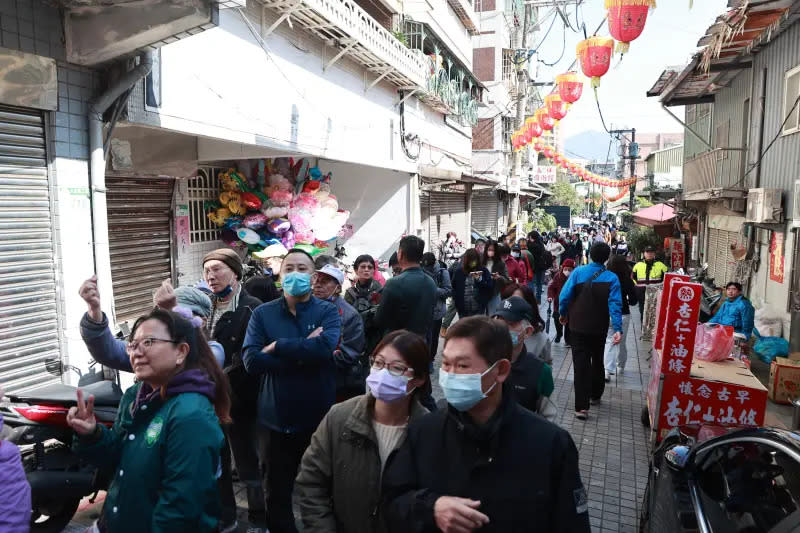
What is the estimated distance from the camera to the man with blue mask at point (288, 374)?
3.49 meters

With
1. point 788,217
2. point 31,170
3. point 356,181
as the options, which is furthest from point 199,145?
point 788,217

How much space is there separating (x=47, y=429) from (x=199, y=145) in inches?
209

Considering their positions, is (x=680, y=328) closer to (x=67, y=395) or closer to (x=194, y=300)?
(x=194, y=300)

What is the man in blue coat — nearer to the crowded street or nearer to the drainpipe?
the crowded street

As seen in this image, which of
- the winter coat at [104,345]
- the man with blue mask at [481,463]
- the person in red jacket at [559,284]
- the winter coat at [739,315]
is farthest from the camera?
the person in red jacket at [559,284]

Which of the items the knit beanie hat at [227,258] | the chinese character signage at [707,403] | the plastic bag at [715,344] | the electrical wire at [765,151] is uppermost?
the electrical wire at [765,151]

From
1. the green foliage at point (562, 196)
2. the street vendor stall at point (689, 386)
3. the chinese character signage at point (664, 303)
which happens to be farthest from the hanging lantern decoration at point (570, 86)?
the green foliage at point (562, 196)

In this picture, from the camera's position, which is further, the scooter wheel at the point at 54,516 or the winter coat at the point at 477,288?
the winter coat at the point at 477,288

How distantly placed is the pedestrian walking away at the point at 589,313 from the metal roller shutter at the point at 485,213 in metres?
19.0

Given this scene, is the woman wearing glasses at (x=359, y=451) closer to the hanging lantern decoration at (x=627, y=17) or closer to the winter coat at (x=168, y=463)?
the winter coat at (x=168, y=463)

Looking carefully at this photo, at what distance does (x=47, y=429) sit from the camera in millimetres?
3752

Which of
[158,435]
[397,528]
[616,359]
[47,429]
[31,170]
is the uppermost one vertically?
[31,170]

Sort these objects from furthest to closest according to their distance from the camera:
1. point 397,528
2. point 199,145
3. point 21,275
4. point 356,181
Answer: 1. point 356,181
2. point 199,145
3. point 21,275
4. point 397,528

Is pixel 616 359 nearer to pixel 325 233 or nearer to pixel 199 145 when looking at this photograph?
pixel 325 233
